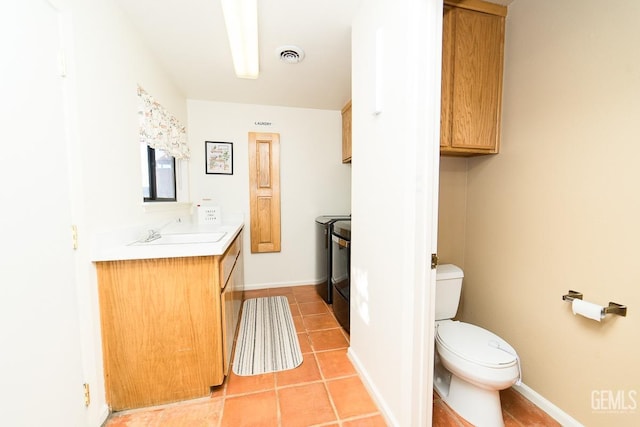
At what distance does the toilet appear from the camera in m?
1.19

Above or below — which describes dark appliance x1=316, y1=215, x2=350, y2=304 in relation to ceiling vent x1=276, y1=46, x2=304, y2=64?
below

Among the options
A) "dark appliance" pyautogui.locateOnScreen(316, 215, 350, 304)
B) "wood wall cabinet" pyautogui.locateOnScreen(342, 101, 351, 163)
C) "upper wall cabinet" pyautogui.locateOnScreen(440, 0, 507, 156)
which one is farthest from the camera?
"wood wall cabinet" pyautogui.locateOnScreen(342, 101, 351, 163)

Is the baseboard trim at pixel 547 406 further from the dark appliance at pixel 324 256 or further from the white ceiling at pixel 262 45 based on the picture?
the white ceiling at pixel 262 45

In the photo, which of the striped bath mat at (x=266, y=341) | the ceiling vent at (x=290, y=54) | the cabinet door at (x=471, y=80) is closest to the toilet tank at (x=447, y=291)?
the cabinet door at (x=471, y=80)

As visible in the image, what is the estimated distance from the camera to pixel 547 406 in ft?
4.47

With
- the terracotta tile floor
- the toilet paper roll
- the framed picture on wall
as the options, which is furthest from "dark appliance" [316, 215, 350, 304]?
the toilet paper roll

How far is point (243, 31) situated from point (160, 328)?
187 centimetres

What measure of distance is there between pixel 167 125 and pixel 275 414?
234 cm

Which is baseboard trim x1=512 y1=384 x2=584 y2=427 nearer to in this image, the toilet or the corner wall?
the corner wall

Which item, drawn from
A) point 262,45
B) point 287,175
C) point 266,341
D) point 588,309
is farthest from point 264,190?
point 588,309

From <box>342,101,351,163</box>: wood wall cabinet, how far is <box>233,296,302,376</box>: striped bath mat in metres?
1.90

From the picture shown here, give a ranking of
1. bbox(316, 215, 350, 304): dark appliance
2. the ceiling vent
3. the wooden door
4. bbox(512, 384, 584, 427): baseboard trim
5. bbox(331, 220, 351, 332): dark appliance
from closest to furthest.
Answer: bbox(512, 384, 584, 427): baseboard trim
the ceiling vent
bbox(331, 220, 351, 332): dark appliance
bbox(316, 215, 350, 304): dark appliance
the wooden door

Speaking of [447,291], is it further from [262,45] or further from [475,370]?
[262,45]

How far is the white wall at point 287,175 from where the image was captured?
9.77 ft
